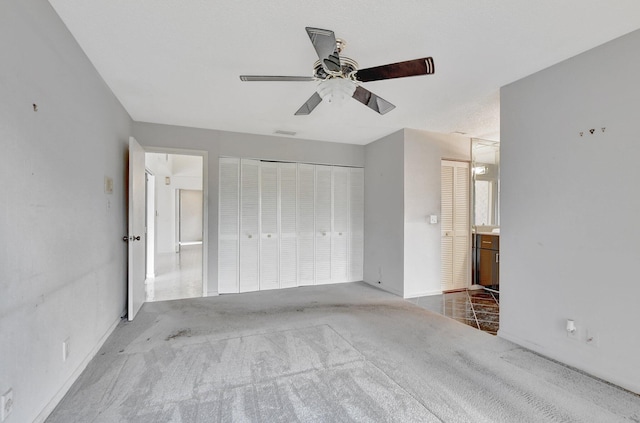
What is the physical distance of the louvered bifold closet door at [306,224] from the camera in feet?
15.3

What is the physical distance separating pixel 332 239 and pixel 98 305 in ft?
10.5

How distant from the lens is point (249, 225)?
4.35 m

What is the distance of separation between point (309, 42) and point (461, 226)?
11.9ft

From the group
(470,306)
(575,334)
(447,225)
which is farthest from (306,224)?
(575,334)

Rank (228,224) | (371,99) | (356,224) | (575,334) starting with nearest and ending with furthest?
(575,334) → (371,99) → (228,224) → (356,224)

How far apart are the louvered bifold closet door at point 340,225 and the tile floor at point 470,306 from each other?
136cm

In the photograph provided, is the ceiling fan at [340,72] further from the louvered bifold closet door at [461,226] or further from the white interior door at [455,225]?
the louvered bifold closet door at [461,226]

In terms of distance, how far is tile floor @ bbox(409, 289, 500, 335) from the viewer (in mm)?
3168

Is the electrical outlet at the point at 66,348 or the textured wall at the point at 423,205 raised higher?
the textured wall at the point at 423,205

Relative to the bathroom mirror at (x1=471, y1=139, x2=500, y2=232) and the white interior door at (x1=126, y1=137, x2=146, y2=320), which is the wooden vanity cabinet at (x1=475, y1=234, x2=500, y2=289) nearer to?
the bathroom mirror at (x1=471, y1=139, x2=500, y2=232)

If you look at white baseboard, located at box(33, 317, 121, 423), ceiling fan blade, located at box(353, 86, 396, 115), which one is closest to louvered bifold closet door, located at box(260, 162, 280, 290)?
white baseboard, located at box(33, 317, 121, 423)

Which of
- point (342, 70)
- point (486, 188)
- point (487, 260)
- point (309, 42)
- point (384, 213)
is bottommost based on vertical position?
point (487, 260)

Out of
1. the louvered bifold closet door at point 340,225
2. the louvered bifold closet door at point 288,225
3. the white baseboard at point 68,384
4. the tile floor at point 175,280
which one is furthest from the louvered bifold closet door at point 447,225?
the white baseboard at point 68,384

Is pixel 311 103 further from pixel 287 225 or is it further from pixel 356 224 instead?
pixel 356 224
